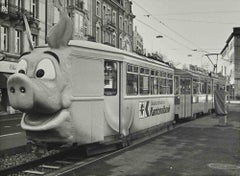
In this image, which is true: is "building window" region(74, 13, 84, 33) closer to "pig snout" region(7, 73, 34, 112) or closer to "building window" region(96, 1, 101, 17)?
"building window" region(96, 1, 101, 17)

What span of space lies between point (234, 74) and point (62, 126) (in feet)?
253

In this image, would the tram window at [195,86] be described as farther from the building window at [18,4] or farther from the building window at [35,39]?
the building window at [18,4]

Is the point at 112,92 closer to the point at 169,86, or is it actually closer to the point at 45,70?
the point at 45,70

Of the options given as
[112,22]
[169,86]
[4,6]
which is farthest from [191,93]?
[112,22]

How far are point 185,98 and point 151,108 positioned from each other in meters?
7.80

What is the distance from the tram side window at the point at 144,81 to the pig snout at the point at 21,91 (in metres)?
5.07

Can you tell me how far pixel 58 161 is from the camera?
9.26m

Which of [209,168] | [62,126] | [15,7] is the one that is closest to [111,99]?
[62,126]

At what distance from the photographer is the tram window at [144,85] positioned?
12.1 metres

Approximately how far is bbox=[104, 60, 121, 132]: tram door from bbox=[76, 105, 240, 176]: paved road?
106cm

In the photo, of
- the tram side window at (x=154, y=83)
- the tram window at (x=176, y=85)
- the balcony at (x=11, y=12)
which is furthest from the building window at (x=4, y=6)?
the tram side window at (x=154, y=83)

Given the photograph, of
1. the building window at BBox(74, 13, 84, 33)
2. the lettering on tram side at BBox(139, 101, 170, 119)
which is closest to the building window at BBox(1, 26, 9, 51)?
the building window at BBox(74, 13, 84, 33)

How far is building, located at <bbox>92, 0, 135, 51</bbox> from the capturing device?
4224 centimetres

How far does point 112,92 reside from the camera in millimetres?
10211
